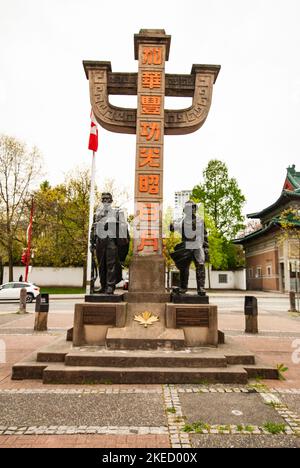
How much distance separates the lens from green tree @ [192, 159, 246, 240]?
37438 millimetres

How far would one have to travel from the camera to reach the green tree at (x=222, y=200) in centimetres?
3744

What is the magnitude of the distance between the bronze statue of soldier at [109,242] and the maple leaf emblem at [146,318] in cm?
73

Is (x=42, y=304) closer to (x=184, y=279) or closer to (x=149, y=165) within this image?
(x=184, y=279)

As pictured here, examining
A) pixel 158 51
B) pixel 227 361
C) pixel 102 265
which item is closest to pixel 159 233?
pixel 102 265

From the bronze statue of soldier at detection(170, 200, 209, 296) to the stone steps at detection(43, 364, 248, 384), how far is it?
1848 mm

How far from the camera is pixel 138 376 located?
4684 millimetres

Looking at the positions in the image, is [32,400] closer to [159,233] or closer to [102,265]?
[102,265]

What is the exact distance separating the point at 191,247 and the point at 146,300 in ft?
4.49

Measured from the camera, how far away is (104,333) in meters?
5.70

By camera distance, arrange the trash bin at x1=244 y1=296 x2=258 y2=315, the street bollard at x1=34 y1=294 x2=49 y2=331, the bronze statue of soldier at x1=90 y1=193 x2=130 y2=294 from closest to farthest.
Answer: the bronze statue of soldier at x1=90 y1=193 x2=130 y2=294, the trash bin at x1=244 y1=296 x2=258 y2=315, the street bollard at x1=34 y1=294 x2=49 y2=331

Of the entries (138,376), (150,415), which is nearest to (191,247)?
(138,376)

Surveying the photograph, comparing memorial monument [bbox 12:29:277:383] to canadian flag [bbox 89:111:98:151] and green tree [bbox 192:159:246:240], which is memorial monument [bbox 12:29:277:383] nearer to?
canadian flag [bbox 89:111:98:151]

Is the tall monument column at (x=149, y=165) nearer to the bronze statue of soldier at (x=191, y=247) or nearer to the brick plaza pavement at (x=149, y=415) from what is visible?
the bronze statue of soldier at (x=191, y=247)

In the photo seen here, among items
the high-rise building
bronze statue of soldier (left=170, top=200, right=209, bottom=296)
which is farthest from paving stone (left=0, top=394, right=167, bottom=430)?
the high-rise building
